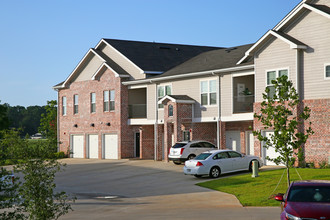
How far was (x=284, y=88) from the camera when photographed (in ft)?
61.7

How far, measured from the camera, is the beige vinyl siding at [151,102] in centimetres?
3981

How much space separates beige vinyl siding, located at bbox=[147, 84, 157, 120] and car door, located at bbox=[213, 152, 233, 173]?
1219 centimetres

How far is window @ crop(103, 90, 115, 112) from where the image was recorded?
140 feet

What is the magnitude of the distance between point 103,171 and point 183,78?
342 inches

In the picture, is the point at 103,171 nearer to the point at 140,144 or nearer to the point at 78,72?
the point at 140,144

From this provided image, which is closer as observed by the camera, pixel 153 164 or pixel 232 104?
pixel 232 104

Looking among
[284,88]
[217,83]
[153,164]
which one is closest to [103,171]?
[153,164]

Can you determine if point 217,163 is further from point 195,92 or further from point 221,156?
point 195,92

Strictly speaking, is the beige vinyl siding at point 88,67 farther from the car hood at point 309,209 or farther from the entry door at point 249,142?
the car hood at point 309,209

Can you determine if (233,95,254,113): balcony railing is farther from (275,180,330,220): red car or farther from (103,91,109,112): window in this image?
(275,180,330,220): red car

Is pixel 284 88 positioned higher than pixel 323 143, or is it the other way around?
pixel 284 88

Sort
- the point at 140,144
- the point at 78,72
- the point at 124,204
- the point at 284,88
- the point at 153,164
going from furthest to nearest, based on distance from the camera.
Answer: the point at 78,72 < the point at 140,144 < the point at 153,164 < the point at 124,204 < the point at 284,88

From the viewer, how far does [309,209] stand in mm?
12047

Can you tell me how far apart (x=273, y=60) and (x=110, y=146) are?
18.3 meters
